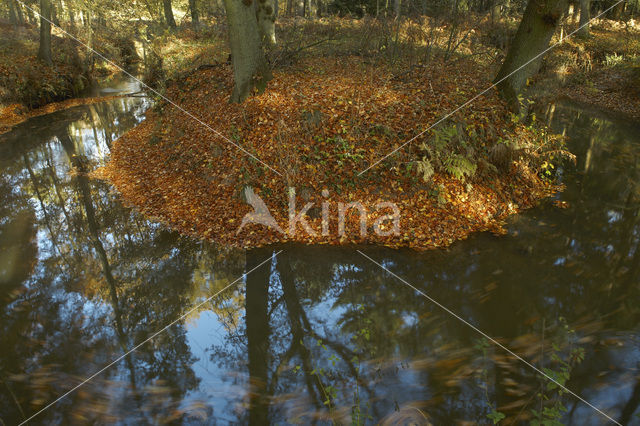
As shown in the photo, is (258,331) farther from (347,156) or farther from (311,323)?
(347,156)

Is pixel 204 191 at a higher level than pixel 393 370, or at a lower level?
higher

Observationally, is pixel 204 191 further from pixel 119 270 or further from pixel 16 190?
pixel 16 190

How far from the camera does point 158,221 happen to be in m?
7.99

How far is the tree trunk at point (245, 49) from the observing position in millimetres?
9164

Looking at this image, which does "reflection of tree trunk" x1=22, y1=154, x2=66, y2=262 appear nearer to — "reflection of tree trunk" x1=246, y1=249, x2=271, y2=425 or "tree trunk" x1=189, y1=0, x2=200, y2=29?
"reflection of tree trunk" x1=246, y1=249, x2=271, y2=425

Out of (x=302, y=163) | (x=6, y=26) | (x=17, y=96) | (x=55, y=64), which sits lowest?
(x=302, y=163)

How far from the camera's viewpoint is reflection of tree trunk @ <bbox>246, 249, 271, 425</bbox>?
14.0ft

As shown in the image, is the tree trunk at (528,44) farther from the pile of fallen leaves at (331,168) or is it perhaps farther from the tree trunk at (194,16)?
the tree trunk at (194,16)

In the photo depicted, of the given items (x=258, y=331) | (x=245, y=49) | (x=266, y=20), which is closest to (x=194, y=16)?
(x=266, y=20)

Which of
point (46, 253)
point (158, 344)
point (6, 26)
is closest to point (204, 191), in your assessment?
point (46, 253)

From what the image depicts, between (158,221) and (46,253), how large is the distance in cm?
207

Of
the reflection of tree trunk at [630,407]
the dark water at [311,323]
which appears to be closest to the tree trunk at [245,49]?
the dark water at [311,323]

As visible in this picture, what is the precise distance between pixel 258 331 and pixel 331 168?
3960 millimetres

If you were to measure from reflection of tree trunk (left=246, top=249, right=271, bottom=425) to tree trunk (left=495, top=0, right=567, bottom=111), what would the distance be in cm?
741
